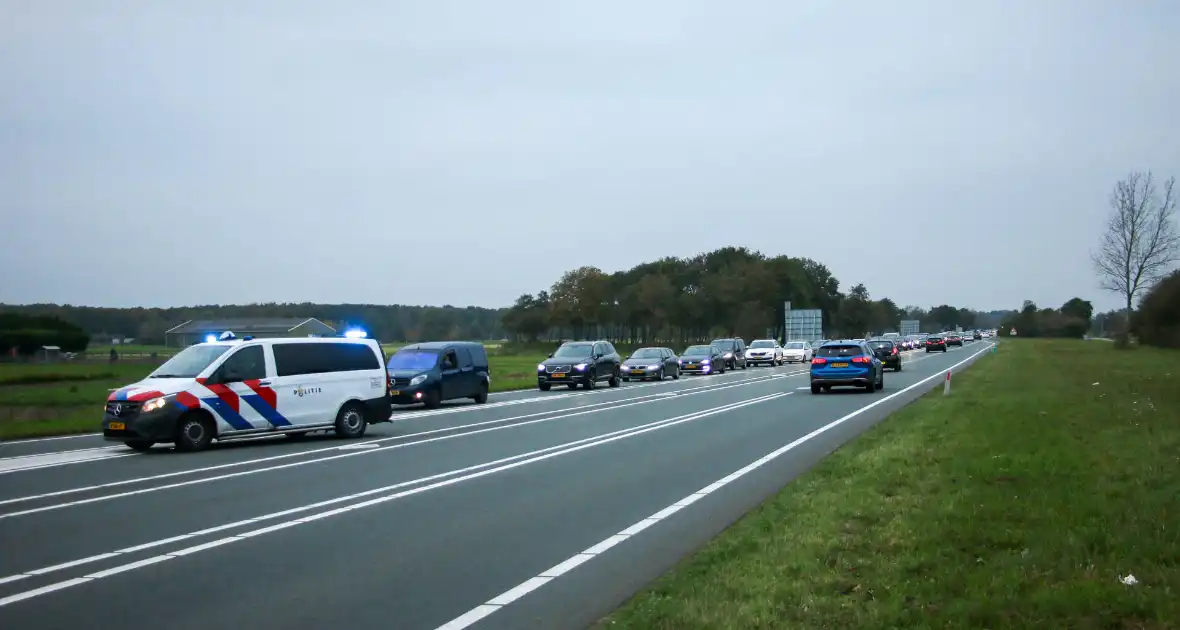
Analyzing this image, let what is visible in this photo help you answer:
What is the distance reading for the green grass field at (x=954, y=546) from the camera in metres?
6.20

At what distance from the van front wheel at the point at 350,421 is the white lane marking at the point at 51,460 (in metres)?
3.70

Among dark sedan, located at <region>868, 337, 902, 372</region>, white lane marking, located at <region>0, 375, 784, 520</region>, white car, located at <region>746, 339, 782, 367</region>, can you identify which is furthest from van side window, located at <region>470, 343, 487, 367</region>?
white car, located at <region>746, 339, 782, 367</region>

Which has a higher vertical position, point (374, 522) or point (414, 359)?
point (414, 359)

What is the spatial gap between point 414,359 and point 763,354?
3862cm

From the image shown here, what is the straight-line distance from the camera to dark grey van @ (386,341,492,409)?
1115 inches

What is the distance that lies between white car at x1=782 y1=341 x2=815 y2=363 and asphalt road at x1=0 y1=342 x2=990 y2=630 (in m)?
48.2

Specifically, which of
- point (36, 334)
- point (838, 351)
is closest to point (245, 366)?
point (838, 351)

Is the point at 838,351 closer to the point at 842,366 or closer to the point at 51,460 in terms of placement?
the point at 842,366

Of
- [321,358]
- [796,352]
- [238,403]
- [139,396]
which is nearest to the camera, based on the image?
[139,396]

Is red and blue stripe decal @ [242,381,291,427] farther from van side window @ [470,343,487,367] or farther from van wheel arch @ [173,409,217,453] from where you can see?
van side window @ [470,343,487,367]

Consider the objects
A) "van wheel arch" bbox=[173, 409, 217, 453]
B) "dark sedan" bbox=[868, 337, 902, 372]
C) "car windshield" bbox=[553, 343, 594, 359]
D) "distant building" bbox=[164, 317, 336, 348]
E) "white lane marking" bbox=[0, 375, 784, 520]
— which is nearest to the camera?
"white lane marking" bbox=[0, 375, 784, 520]

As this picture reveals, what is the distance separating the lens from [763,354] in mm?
64562

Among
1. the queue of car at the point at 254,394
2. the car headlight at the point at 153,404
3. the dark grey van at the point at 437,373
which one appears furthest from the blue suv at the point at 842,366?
the car headlight at the point at 153,404

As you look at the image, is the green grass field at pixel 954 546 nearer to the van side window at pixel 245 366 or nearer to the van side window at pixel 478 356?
the van side window at pixel 245 366
